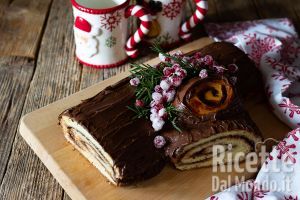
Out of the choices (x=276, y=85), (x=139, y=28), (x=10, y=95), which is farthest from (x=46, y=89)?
(x=276, y=85)

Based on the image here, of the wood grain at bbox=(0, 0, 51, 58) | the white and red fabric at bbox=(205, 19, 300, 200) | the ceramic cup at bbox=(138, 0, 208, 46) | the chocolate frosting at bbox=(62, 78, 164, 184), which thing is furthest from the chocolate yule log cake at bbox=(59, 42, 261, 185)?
the wood grain at bbox=(0, 0, 51, 58)

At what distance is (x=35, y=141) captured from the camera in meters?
1.47

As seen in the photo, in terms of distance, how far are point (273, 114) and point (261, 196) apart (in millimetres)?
390

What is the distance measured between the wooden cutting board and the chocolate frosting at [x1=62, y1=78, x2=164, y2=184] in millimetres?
43

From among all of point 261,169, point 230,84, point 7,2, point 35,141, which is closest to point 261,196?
point 261,169

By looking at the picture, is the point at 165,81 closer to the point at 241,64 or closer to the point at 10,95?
the point at 241,64

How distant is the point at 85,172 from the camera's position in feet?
4.54

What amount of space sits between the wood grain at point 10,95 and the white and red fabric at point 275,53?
731 mm

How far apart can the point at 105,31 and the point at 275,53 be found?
1.97 ft

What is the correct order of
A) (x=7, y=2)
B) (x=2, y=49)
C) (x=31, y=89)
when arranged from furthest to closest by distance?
1. (x=7, y=2)
2. (x=2, y=49)
3. (x=31, y=89)

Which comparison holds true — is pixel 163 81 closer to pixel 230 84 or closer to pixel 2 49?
pixel 230 84

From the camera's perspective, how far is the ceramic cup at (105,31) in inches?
65.1

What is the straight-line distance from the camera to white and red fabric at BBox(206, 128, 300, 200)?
1.30m

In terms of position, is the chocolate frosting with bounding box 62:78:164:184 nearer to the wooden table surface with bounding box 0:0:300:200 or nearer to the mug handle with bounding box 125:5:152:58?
the wooden table surface with bounding box 0:0:300:200
